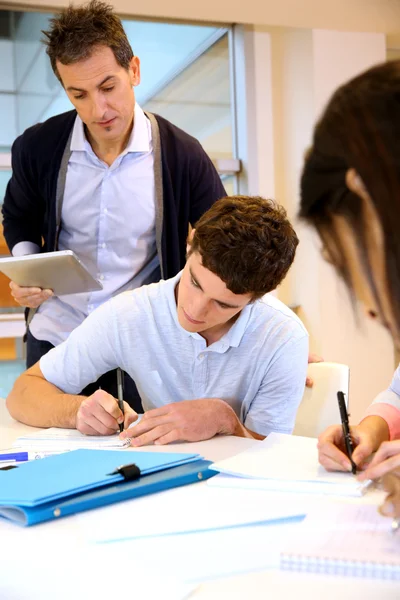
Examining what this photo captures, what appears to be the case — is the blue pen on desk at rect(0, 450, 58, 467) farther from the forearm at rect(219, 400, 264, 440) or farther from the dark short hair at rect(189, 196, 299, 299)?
the dark short hair at rect(189, 196, 299, 299)

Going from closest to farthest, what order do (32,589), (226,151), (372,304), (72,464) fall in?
(372,304) < (32,589) < (72,464) < (226,151)

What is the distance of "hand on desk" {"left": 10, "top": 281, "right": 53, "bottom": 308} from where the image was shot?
2.24 metres

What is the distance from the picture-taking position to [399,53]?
16.3 ft

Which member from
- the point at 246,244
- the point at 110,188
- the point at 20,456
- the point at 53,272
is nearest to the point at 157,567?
the point at 20,456

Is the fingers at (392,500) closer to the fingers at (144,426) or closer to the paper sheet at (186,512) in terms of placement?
the paper sheet at (186,512)

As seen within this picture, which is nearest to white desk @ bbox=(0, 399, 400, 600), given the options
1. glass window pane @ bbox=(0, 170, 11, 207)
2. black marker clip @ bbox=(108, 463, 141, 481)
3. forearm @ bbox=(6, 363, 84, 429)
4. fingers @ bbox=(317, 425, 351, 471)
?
black marker clip @ bbox=(108, 463, 141, 481)

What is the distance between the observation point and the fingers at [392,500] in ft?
3.42

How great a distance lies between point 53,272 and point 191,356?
459 mm

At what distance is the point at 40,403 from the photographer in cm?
191

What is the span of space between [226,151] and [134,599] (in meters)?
4.14

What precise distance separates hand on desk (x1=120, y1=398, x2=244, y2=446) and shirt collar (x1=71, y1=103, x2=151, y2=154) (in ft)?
3.21

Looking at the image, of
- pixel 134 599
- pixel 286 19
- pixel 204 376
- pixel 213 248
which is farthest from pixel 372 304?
pixel 286 19

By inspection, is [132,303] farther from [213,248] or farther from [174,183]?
[174,183]

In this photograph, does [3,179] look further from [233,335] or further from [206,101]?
[233,335]
